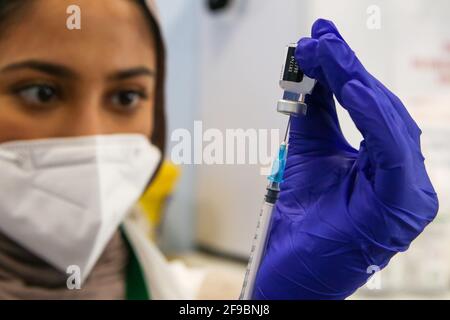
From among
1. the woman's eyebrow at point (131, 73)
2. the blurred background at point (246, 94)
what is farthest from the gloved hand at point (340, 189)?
the woman's eyebrow at point (131, 73)

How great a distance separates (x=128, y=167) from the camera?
742mm

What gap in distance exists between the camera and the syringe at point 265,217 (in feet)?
1.57

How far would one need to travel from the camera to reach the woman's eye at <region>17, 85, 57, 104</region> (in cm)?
68

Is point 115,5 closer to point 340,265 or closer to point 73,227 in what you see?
point 73,227

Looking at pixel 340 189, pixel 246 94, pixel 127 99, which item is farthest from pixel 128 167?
pixel 340 189

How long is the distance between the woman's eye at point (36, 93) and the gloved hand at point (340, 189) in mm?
372

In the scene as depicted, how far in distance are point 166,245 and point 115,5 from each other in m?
0.64

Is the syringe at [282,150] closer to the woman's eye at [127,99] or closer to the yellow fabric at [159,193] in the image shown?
the woman's eye at [127,99]

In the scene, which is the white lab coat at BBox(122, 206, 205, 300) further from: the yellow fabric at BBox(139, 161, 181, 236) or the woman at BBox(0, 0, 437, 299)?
the yellow fabric at BBox(139, 161, 181, 236)

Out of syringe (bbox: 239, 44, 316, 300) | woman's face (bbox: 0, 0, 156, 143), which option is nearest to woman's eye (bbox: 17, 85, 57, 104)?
woman's face (bbox: 0, 0, 156, 143)

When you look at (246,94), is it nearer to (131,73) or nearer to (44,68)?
(131,73)

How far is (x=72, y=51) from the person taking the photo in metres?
0.68

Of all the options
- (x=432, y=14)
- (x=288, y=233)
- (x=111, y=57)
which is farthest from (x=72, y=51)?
(x=432, y=14)

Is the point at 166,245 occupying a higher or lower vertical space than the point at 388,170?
lower
